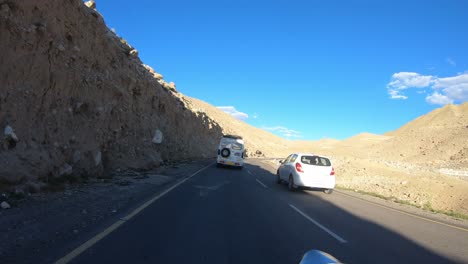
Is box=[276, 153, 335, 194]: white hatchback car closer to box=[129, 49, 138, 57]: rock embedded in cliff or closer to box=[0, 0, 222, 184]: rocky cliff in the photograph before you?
box=[0, 0, 222, 184]: rocky cliff

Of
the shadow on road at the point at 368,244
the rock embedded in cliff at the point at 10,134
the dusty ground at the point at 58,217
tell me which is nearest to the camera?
the dusty ground at the point at 58,217

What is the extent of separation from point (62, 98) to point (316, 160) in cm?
1067

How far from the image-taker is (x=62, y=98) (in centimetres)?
1348

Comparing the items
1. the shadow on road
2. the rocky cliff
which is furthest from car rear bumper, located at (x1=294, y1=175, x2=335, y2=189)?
the rocky cliff

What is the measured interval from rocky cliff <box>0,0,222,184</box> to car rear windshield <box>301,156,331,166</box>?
8403mm

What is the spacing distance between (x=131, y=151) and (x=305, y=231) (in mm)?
13391

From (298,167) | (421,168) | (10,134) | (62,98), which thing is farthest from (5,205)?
(421,168)

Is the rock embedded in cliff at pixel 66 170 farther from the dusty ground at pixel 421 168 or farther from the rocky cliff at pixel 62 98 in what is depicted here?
the dusty ground at pixel 421 168

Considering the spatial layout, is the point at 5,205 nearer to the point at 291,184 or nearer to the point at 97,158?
the point at 97,158

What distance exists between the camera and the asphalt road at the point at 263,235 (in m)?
5.84

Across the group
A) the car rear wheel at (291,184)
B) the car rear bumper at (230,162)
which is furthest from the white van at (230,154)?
the car rear wheel at (291,184)

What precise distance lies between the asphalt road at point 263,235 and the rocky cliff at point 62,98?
12.6ft

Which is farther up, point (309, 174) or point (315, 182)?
point (309, 174)

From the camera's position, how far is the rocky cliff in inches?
427
